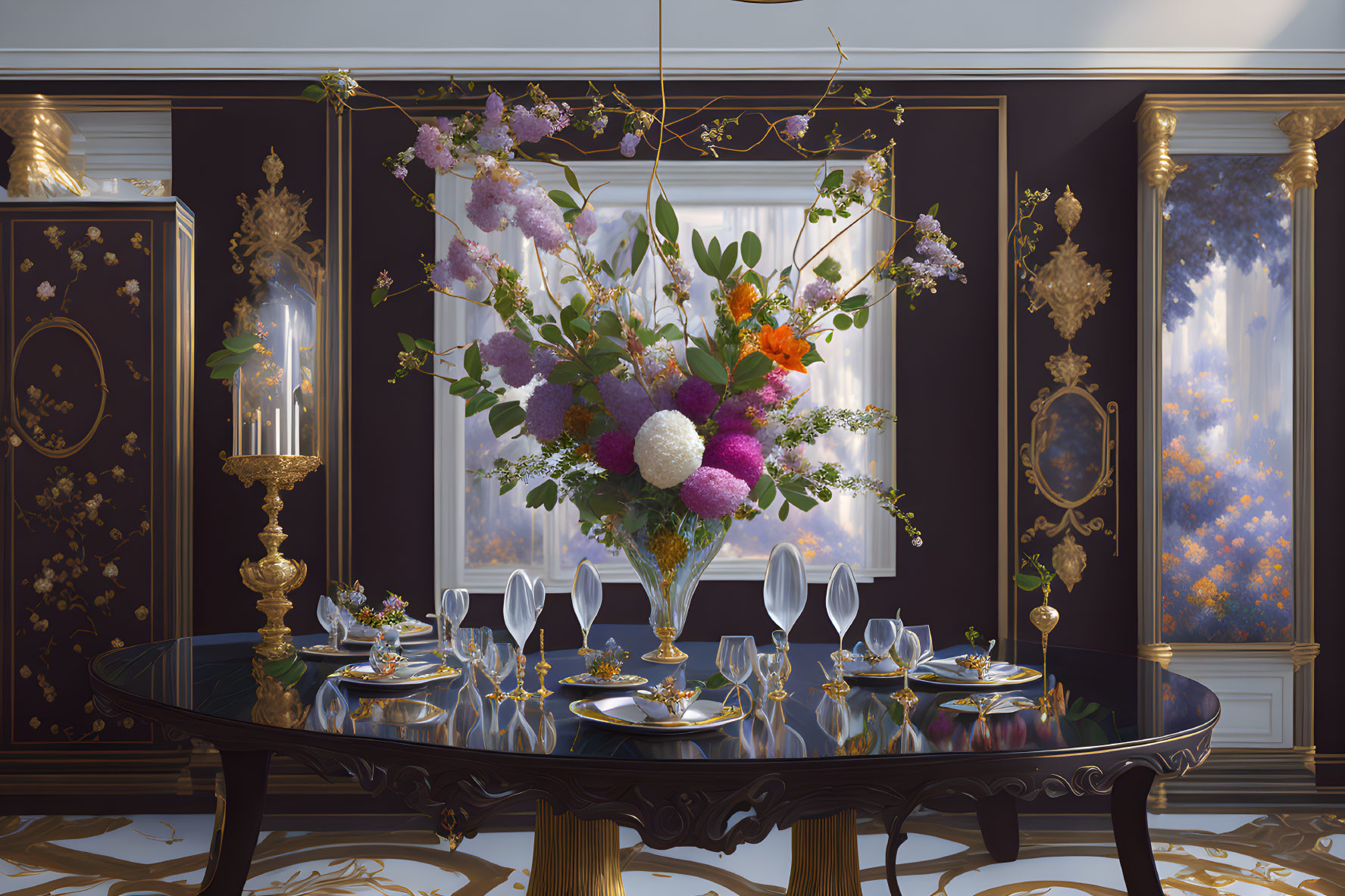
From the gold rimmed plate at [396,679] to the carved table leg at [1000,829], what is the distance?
1.80 meters

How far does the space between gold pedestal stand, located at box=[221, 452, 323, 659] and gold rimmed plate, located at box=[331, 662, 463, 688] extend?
0.31 meters

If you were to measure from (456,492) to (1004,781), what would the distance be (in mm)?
2451

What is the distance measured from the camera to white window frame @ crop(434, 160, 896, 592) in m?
3.35

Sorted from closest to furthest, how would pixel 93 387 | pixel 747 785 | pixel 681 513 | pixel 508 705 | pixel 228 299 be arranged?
1. pixel 747 785
2. pixel 508 705
3. pixel 681 513
4. pixel 93 387
5. pixel 228 299

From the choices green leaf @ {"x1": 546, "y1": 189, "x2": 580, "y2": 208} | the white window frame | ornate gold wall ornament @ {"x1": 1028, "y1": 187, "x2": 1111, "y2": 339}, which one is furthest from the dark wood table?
ornate gold wall ornament @ {"x1": 1028, "y1": 187, "x2": 1111, "y2": 339}

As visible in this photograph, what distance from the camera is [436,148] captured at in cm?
164

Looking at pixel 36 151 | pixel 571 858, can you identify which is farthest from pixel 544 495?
pixel 36 151

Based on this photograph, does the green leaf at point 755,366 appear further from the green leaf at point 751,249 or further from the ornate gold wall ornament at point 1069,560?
the ornate gold wall ornament at point 1069,560

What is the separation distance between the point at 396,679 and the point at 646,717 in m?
0.58

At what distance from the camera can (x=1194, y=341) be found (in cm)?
323

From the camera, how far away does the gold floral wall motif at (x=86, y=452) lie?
304cm

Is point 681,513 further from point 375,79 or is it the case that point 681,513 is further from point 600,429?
point 375,79

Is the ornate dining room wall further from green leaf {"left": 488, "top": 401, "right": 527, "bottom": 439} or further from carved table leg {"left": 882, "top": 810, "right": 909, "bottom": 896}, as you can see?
carved table leg {"left": 882, "top": 810, "right": 909, "bottom": 896}

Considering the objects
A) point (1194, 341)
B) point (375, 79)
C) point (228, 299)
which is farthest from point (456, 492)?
point (1194, 341)
